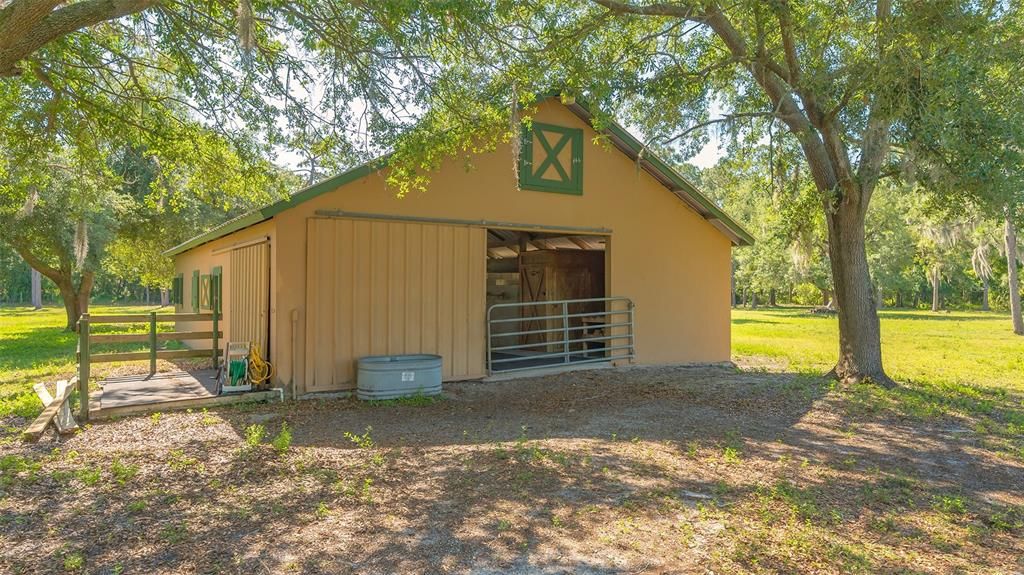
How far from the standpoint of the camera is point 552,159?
10.1m

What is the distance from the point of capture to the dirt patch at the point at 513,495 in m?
3.38

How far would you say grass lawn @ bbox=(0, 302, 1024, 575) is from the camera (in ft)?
11.1

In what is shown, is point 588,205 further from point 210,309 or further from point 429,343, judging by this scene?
point 210,309

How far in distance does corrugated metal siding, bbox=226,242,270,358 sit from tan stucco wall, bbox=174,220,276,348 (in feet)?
0.61

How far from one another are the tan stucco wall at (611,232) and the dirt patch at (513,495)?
203cm

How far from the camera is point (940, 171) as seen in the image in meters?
7.54

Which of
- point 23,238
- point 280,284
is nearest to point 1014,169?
point 280,284

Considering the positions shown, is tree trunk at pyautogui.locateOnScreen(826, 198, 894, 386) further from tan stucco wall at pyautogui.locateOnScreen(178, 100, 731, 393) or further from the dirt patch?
tan stucco wall at pyautogui.locateOnScreen(178, 100, 731, 393)

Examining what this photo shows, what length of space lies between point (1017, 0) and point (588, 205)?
245 inches

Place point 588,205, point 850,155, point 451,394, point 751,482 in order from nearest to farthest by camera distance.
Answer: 1. point 751,482
2. point 451,394
3. point 850,155
4. point 588,205

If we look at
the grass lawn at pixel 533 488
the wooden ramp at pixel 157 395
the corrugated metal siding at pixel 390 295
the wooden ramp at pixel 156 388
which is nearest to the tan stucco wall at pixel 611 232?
the corrugated metal siding at pixel 390 295

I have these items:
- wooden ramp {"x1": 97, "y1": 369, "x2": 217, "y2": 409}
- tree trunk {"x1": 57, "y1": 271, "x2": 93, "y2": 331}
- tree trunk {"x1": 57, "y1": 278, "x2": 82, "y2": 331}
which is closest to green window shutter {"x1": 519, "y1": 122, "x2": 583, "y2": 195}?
wooden ramp {"x1": 97, "y1": 369, "x2": 217, "y2": 409}

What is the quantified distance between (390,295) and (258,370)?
1975 millimetres

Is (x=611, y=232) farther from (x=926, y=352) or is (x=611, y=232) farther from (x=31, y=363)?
(x=31, y=363)
